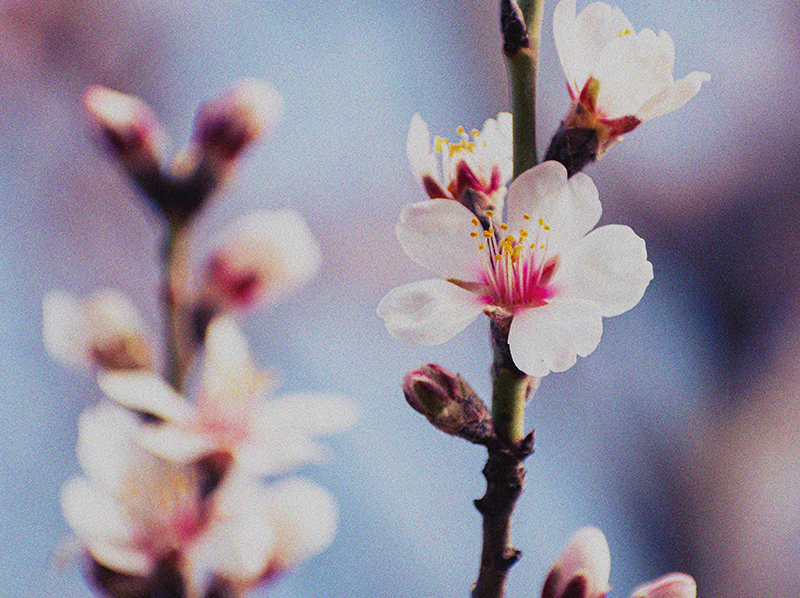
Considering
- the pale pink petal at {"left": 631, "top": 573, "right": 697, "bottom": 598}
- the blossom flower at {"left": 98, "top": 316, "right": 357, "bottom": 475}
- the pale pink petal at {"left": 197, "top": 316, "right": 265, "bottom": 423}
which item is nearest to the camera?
the pale pink petal at {"left": 631, "top": 573, "right": 697, "bottom": 598}

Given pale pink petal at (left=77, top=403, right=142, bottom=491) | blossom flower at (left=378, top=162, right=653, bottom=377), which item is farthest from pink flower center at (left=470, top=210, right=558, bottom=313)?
pale pink petal at (left=77, top=403, right=142, bottom=491)

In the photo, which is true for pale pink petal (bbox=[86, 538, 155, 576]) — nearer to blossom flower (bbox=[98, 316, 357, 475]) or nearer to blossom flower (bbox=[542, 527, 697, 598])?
blossom flower (bbox=[98, 316, 357, 475])

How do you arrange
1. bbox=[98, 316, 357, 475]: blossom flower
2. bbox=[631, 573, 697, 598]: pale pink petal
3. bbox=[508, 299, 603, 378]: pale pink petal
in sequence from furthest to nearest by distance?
bbox=[98, 316, 357, 475]: blossom flower
bbox=[631, 573, 697, 598]: pale pink petal
bbox=[508, 299, 603, 378]: pale pink petal

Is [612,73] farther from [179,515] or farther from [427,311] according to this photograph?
[179,515]

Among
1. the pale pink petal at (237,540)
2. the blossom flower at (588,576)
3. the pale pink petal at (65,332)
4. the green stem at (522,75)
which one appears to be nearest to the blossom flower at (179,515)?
the pale pink petal at (237,540)

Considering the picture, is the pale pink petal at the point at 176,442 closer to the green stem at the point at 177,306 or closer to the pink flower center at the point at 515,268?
the green stem at the point at 177,306
